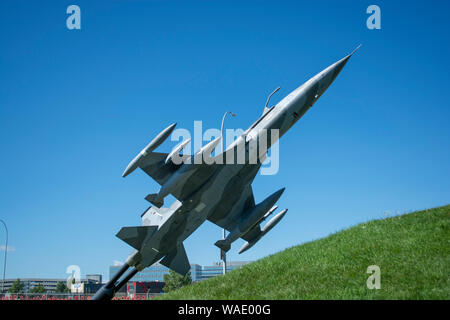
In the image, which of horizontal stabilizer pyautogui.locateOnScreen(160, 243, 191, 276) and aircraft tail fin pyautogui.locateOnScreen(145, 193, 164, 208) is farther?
horizontal stabilizer pyautogui.locateOnScreen(160, 243, 191, 276)

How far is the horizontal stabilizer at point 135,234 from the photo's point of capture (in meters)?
14.7

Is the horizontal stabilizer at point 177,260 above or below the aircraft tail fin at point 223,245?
below

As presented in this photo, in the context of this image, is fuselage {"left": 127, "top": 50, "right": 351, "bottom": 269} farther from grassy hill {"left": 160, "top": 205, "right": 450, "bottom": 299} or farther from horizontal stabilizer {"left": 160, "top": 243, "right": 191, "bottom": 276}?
grassy hill {"left": 160, "top": 205, "right": 450, "bottom": 299}

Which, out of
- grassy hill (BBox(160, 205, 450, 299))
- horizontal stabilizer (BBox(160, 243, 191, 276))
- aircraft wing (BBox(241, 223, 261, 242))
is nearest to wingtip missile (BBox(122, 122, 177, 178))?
grassy hill (BBox(160, 205, 450, 299))

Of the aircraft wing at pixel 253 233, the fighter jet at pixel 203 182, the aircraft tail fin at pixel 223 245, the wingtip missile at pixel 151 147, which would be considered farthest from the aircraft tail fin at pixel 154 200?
the aircraft wing at pixel 253 233

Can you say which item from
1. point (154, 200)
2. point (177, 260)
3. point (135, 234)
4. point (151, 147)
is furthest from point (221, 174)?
point (177, 260)

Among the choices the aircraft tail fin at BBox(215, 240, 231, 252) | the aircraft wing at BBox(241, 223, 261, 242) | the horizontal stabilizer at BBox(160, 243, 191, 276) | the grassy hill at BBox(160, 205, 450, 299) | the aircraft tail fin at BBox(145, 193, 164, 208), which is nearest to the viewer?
the grassy hill at BBox(160, 205, 450, 299)

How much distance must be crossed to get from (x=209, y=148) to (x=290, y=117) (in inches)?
148

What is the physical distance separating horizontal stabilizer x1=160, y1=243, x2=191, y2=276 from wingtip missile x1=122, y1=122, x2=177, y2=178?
5058mm

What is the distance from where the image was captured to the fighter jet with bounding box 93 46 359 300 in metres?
14.5

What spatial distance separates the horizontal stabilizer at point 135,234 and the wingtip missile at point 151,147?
117 inches

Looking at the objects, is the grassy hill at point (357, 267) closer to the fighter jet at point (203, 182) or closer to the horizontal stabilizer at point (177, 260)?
the fighter jet at point (203, 182)
